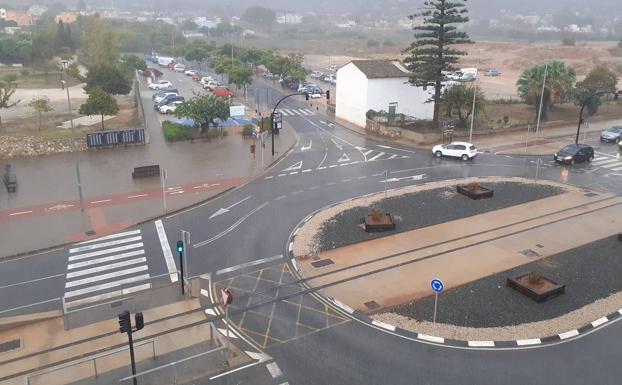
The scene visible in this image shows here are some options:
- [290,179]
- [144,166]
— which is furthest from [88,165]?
[290,179]

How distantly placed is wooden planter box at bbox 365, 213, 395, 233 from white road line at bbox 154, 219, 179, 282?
31.0 feet

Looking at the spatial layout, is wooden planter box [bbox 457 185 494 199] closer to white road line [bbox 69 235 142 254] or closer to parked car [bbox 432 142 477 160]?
parked car [bbox 432 142 477 160]

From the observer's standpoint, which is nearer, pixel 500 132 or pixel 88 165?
pixel 88 165

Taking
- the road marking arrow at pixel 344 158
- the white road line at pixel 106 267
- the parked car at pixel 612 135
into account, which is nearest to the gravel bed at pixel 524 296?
the white road line at pixel 106 267

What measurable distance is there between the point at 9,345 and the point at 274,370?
28.9 feet

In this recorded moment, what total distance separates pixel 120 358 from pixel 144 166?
21.9 m

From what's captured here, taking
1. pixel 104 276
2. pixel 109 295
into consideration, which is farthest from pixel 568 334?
pixel 104 276

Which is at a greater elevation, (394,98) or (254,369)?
(394,98)

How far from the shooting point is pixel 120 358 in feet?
54.2

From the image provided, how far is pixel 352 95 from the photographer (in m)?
55.6

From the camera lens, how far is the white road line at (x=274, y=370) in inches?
630

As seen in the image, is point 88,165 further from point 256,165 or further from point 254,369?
point 254,369

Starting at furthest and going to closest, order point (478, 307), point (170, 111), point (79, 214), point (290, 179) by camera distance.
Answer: point (170, 111)
point (290, 179)
point (79, 214)
point (478, 307)

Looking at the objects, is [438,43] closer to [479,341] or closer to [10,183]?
[10,183]
